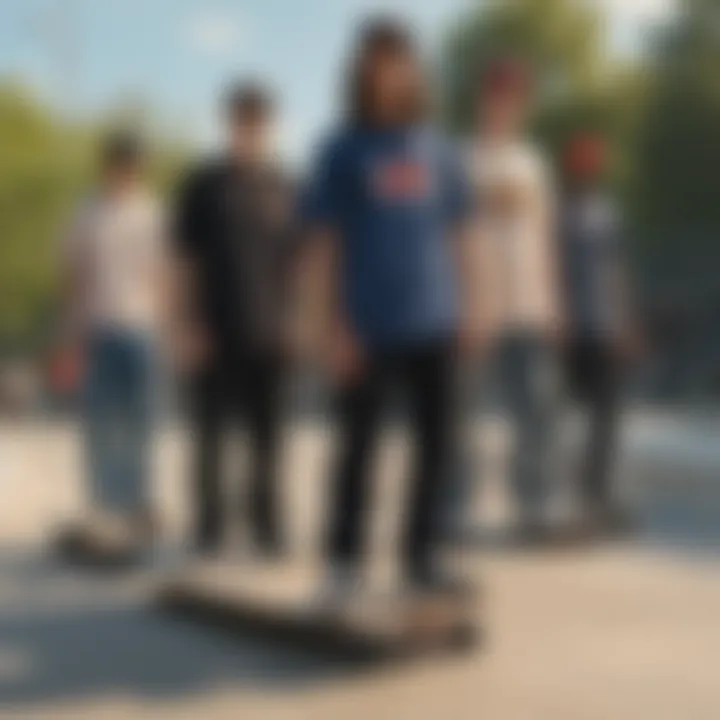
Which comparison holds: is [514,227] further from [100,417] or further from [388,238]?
[100,417]

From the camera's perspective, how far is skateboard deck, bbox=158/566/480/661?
3352mm

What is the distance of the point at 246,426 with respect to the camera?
4469 mm

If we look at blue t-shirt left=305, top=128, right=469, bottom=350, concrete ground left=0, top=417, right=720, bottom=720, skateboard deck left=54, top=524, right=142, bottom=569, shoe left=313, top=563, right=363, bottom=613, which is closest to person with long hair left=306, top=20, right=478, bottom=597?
blue t-shirt left=305, top=128, right=469, bottom=350

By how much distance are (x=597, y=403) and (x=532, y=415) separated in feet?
0.86

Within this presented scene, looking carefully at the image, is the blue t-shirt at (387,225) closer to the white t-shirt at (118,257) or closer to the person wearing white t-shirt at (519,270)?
the person wearing white t-shirt at (519,270)

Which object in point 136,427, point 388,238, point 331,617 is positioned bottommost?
point 331,617

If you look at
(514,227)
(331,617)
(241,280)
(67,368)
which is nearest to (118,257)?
(67,368)

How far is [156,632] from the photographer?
3.76m

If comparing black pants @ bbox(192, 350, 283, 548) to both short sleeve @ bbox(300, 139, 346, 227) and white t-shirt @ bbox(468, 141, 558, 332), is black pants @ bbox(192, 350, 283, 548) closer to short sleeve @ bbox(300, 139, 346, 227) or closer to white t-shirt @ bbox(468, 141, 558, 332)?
white t-shirt @ bbox(468, 141, 558, 332)

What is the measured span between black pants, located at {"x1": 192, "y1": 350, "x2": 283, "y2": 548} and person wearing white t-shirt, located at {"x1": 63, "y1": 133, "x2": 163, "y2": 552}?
0.41 meters

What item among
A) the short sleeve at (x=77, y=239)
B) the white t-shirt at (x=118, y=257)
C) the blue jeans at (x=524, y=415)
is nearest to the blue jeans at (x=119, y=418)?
the white t-shirt at (x=118, y=257)

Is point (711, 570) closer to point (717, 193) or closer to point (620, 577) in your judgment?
point (620, 577)

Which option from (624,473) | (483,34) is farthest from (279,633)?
(483,34)

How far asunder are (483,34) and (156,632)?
9115mm
